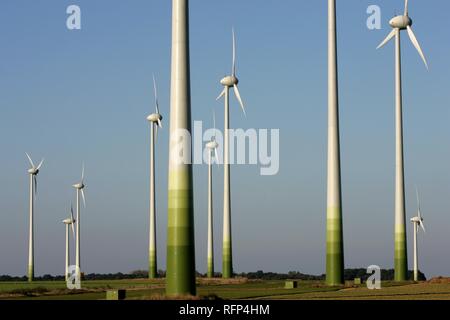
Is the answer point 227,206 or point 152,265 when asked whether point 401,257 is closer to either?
point 227,206

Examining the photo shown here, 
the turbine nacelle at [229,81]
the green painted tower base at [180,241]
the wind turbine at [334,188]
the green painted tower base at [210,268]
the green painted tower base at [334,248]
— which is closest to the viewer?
the green painted tower base at [180,241]

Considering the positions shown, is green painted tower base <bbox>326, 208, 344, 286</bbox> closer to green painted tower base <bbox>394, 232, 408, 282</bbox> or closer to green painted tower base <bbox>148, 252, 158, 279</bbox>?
green painted tower base <bbox>394, 232, 408, 282</bbox>

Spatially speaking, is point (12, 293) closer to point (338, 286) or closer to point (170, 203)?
point (170, 203)

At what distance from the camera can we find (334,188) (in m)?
67.9

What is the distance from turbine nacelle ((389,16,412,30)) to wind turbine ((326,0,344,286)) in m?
22.3

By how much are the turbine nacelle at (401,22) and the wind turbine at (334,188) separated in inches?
876

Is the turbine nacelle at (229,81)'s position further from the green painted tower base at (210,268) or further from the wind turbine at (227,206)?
the green painted tower base at (210,268)

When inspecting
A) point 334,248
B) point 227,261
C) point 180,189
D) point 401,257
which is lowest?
point 227,261

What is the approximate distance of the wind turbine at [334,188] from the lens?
6794cm

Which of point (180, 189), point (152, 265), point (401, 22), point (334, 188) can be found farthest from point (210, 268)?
point (180, 189)

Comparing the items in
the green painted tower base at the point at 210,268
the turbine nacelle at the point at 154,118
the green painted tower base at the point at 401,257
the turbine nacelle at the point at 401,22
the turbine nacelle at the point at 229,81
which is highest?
the turbine nacelle at the point at 401,22

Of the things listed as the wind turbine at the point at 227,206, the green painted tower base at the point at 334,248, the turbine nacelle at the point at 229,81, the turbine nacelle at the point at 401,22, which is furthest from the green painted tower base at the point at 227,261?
the green painted tower base at the point at 334,248

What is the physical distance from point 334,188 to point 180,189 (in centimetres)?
2298

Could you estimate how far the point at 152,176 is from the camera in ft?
365
